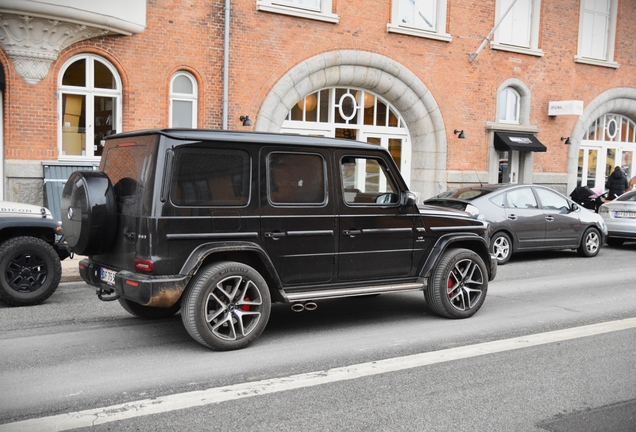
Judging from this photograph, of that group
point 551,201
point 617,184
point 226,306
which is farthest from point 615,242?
point 226,306

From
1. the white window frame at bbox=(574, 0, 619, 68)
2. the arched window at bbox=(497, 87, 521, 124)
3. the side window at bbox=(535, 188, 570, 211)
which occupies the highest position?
the white window frame at bbox=(574, 0, 619, 68)

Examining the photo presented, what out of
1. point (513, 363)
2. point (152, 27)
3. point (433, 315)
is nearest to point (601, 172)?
point (152, 27)

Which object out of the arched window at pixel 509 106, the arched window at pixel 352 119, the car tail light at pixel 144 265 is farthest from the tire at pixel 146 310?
the arched window at pixel 509 106

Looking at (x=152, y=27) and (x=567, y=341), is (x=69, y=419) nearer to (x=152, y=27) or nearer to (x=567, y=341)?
(x=567, y=341)

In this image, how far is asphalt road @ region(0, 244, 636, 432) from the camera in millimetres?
4676

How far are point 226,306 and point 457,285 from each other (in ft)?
9.02

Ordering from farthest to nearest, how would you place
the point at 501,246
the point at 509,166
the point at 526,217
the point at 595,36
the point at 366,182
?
1. the point at 595,36
2. the point at 509,166
3. the point at 526,217
4. the point at 501,246
5. the point at 366,182

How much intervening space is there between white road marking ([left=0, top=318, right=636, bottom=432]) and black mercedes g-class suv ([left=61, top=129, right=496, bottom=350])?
0.96 m

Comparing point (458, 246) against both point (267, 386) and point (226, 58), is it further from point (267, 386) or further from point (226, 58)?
point (226, 58)

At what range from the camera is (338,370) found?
5.73 meters

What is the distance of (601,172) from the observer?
24.8 m

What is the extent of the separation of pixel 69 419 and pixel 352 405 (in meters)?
1.86

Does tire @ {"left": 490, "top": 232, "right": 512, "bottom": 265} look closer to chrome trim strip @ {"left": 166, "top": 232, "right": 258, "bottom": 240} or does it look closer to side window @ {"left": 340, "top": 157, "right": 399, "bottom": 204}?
side window @ {"left": 340, "top": 157, "right": 399, "bottom": 204}

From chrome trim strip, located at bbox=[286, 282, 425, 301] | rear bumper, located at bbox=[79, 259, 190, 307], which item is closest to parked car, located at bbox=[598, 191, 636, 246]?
chrome trim strip, located at bbox=[286, 282, 425, 301]
